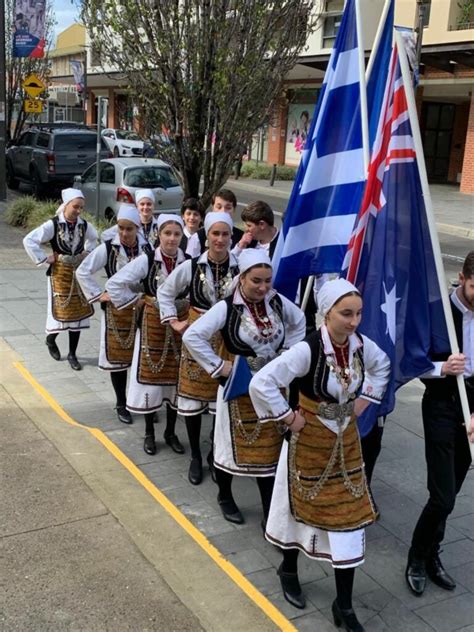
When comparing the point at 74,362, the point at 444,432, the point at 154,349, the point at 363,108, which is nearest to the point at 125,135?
the point at 74,362

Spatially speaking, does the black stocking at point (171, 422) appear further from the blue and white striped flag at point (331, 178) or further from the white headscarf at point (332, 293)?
the white headscarf at point (332, 293)

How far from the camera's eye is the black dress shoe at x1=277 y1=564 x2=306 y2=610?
12.5 ft

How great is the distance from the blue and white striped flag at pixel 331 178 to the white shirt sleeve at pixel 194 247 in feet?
5.22

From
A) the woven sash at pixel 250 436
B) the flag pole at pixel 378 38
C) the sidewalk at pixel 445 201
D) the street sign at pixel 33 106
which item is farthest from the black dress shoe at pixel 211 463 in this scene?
the street sign at pixel 33 106

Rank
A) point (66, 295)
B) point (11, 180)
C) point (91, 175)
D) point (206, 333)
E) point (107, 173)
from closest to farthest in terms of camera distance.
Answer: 1. point (206, 333)
2. point (66, 295)
3. point (107, 173)
4. point (91, 175)
5. point (11, 180)

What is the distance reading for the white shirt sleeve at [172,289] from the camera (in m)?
5.12

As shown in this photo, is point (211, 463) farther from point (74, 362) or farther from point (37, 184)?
point (37, 184)

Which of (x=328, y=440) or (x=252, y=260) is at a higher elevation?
(x=252, y=260)

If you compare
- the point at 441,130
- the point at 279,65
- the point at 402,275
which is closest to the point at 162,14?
the point at 279,65

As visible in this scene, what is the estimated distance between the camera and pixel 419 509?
16.4 ft

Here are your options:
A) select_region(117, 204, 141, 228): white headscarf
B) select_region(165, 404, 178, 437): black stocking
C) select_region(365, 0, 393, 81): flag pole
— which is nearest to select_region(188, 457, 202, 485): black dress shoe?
select_region(165, 404, 178, 437): black stocking

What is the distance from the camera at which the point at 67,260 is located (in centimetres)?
760

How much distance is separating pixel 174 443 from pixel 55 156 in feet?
52.3

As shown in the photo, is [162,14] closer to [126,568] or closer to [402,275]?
[402,275]
